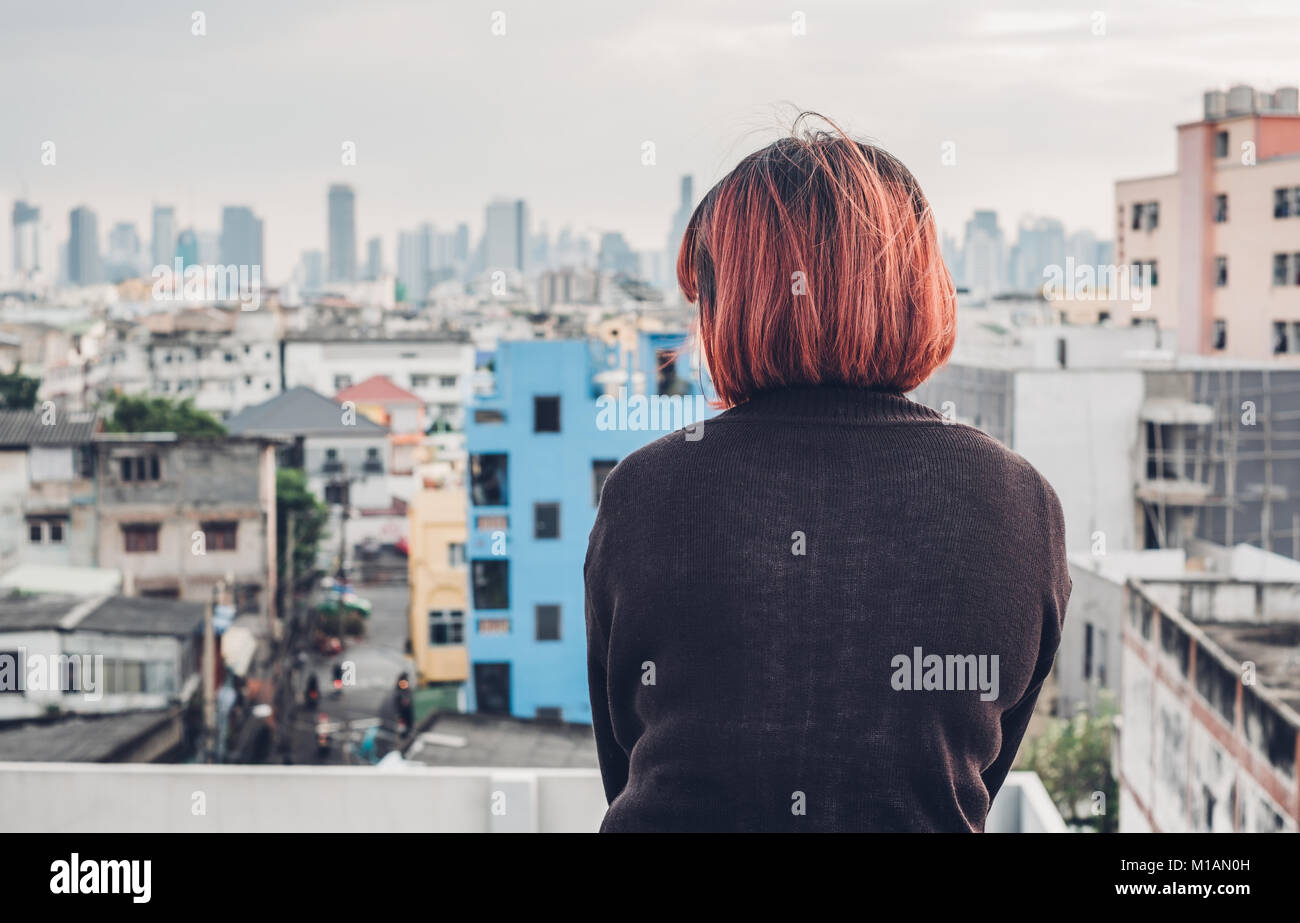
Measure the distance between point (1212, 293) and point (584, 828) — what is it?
1255 centimetres

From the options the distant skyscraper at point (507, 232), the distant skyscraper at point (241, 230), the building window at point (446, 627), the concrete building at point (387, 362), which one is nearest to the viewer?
the building window at point (446, 627)

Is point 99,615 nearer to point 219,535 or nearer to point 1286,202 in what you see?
point 219,535

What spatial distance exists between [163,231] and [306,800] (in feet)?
84.0

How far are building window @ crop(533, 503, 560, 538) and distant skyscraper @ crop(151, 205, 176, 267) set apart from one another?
15316 mm

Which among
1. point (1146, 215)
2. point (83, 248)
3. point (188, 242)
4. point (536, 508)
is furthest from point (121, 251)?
point (536, 508)

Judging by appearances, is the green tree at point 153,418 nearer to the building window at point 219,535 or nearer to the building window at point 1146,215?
the building window at point 219,535

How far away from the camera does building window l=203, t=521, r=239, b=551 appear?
403 inches

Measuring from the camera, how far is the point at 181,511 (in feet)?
33.2

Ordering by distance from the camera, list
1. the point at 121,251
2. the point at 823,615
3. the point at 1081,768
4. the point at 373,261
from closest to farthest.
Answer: the point at 823,615 < the point at 1081,768 < the point at 121,251 < the point at 373,261

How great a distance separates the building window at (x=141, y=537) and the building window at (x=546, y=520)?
9.98 ft

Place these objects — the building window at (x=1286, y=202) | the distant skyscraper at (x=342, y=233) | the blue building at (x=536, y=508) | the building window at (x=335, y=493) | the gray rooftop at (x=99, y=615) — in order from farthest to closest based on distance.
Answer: the distant skyscraper at (x=342, y=233) → the building window at (x=335, y=493) → the building window at (x=1286, y=202) → the blue building at (x=536, y=508) → the gray rooftop at (x=99, y=615)

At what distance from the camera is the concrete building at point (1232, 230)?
40.3 feet

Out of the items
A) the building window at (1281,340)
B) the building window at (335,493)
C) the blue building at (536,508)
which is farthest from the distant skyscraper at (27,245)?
the building window at (1281,340)

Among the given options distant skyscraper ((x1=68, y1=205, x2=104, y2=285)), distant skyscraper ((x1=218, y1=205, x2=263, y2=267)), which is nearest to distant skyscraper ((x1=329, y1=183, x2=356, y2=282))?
distant skyscraper ((x1=68, y1=205, x2=104, y2=285))
